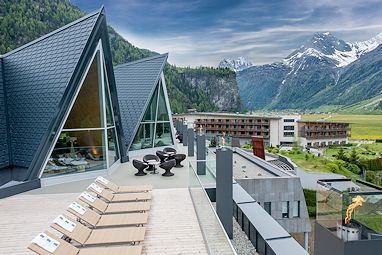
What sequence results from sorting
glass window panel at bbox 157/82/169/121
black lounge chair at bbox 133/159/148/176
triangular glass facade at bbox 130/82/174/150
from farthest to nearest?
glass window panel at bbox 157/82/169/121 < triangular glass facade at bbox 130/82/174/150 < black lounge chair at bbox 133/159/148/176

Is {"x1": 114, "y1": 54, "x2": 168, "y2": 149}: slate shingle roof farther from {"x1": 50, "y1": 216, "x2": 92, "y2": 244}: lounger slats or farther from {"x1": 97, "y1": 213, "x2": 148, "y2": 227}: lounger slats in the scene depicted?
{"x1": 50, "y1": 216, "x2": 92, "y2": 244}: lounger slats

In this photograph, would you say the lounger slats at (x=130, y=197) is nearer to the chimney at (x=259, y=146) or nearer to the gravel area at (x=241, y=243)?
the gravel area at (x=241, y=243)

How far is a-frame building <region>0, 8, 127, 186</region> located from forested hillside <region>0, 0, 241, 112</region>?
210 ft

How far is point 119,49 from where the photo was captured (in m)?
100

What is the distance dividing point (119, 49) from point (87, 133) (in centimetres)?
9274

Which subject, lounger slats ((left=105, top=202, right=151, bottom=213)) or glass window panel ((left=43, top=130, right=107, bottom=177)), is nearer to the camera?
lounger slats ((left=105, top=202, right=151, bottom=213))

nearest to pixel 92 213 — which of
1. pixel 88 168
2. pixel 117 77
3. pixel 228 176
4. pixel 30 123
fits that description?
pixel 228 176

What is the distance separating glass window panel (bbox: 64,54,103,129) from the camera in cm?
1254

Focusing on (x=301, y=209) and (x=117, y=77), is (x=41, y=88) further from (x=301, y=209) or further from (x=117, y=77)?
(x=301, y=209)

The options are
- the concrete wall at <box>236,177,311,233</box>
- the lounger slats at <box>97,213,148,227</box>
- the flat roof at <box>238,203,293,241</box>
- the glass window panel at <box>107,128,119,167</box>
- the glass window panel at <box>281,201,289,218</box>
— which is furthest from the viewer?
the glass window panel at <box>281,201,289,218</box>

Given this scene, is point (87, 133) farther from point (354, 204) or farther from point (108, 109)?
point (354, 204)

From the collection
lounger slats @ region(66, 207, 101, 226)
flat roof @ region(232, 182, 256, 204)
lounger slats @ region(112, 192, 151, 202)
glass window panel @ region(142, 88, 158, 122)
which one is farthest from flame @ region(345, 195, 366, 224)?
glass window panel @ region(142, 88, 158, 122)

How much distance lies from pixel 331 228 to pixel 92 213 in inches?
211

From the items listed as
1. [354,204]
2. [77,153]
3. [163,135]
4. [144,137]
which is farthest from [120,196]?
[163,135]
